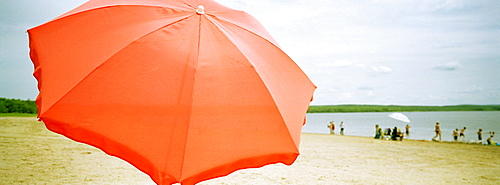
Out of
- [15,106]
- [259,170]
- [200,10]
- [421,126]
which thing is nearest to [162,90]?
[200,10]

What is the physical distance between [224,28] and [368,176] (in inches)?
303

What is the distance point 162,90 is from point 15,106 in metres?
41.8

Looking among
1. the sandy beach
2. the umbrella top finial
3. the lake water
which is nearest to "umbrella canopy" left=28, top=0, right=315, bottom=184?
the umbrella top finial

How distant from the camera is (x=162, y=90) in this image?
253 centimetres

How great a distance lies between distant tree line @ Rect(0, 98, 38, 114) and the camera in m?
34.5

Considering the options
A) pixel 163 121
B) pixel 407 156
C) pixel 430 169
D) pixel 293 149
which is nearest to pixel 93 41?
pixel 163 121

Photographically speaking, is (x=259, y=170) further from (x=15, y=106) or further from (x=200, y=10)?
(x=15, y=106)

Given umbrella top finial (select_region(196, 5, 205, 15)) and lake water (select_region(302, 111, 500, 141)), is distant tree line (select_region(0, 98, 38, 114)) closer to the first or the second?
lake water (select_region(302, 111, 500, 141))

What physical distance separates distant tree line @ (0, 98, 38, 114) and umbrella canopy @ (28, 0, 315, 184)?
1523 inches

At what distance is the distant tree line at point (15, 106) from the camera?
34.5 metres

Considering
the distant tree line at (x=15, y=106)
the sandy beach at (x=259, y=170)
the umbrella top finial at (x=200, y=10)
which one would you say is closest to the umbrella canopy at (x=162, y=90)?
the umbrella top finial at (x=200, y=10)

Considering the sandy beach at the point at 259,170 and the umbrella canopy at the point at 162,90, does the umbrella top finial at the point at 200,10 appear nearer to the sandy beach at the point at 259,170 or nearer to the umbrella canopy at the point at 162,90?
the umbrella canopy at the point at 162,90

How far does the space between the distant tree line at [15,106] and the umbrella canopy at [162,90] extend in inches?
1523

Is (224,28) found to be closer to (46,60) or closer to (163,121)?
(163,121)
